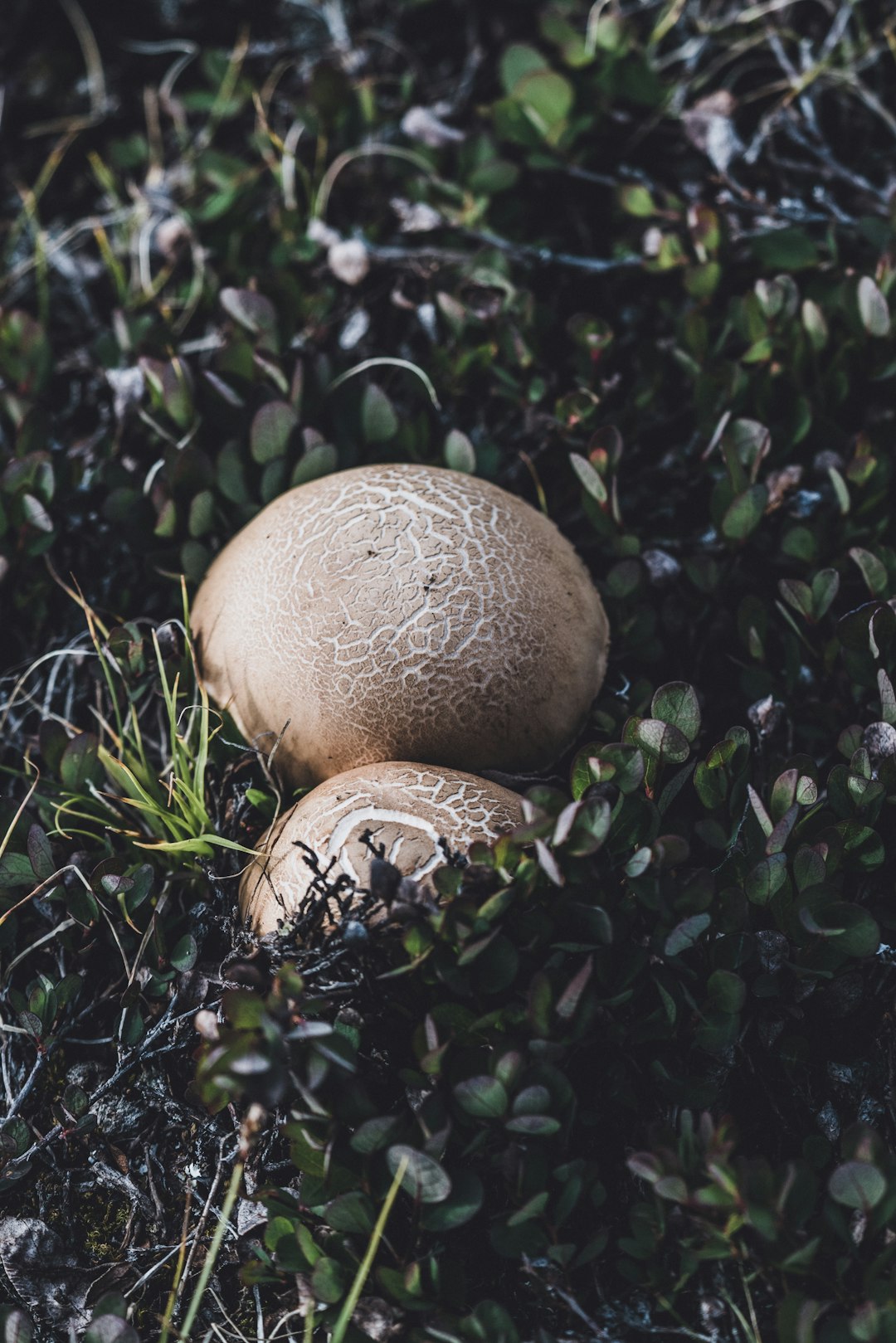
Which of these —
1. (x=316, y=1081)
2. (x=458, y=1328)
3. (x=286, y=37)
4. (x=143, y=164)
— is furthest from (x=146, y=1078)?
(x=286, y=37)

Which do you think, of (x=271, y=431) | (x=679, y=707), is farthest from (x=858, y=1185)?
(x=271, y=431)

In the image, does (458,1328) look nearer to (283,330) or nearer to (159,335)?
(283,330)

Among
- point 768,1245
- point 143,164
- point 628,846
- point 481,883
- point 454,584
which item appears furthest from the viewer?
point 143,164

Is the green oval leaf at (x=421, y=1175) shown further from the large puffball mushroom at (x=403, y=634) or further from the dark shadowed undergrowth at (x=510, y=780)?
the large puffball mushroom at (x=403, y=634)

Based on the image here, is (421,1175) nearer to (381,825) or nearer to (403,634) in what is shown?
(381,825)

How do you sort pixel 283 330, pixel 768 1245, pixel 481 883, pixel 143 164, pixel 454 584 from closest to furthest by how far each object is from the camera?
pixel 768 1245 → pixel 481 883 → pixel 454 584 → pixel 283 330 → pixel 143 164

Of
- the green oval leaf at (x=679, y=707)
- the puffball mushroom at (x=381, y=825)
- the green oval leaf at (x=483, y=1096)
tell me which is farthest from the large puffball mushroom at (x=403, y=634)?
the green oval leaf at (x=483, y=1096)
